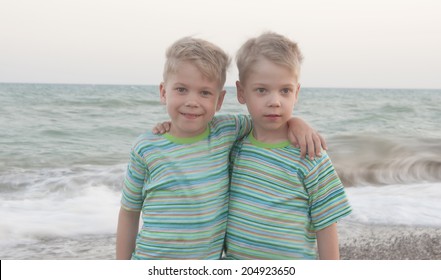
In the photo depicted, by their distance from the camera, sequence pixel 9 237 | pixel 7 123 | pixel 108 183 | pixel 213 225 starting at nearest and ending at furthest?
pixel 213 225 → pixel 9 237 → pixel 108 183 → pixel 7 123

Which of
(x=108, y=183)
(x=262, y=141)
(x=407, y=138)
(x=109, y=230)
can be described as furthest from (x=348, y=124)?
(x=262, y=141)

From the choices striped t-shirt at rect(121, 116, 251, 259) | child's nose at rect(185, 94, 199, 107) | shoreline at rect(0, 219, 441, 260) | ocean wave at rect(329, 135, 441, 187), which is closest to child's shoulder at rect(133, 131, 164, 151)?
striped t-shirt at rect(121, 116, 251, 259)

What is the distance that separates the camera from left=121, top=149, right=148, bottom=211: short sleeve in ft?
8.18

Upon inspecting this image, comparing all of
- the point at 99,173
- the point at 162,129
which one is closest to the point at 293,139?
the point at 162,129

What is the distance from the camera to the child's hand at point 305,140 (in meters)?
2.38

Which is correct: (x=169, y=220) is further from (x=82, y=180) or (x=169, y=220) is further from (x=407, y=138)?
(x=407, y=138)

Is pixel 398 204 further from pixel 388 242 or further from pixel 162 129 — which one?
pixel 162 129

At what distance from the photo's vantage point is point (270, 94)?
241 centimetres

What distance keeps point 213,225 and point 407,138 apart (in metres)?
10.5

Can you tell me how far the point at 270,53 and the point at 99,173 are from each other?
603 cm

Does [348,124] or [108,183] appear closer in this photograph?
[108,183]

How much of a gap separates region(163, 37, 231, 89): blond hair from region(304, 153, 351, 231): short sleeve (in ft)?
2.01

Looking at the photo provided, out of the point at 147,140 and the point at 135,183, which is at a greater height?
the point at 147,140

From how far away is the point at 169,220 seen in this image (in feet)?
7.90
